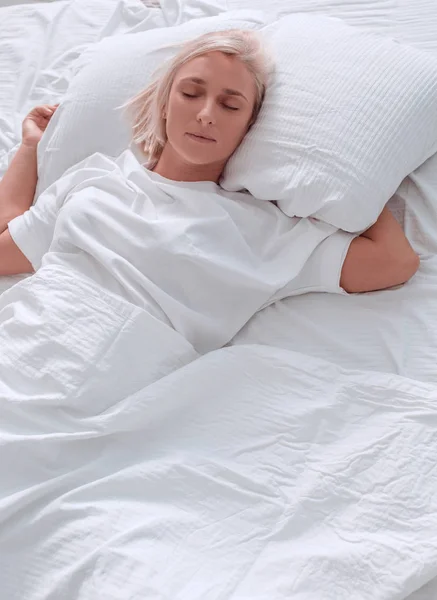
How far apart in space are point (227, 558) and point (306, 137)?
66 cm

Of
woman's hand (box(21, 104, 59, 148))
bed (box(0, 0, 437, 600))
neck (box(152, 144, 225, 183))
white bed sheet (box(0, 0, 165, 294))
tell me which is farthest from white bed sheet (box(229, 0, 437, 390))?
white bed sheet (box(0, 0, 165, 294))

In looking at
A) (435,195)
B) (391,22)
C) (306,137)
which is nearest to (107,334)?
(306,137)

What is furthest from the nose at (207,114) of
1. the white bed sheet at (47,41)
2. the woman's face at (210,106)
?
the white bed sheet at (47,41)

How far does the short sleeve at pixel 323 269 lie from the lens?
3.88ft

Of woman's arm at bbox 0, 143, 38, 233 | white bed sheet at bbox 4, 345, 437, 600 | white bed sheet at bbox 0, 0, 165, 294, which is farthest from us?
white bed sheet at bbox 0, 0, 165, 294

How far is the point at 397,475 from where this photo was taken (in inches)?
37.1

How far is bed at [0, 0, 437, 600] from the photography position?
86cm

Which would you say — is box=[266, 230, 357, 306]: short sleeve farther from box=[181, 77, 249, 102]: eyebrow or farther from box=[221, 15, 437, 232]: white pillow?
box=[181, 77, 249, 102]: eyebrow

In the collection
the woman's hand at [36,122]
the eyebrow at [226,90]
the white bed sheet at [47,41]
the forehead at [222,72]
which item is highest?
the forehead at [222,72]

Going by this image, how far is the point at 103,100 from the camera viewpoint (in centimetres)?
142

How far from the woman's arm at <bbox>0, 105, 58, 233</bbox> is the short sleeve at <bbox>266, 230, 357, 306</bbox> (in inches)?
19.8

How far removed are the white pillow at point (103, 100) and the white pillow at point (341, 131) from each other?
0.24 meters

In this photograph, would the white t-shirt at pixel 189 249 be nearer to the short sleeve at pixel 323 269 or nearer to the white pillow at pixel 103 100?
the short sleeve at pixel 323 269

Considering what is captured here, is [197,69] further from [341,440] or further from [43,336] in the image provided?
[341,440]
